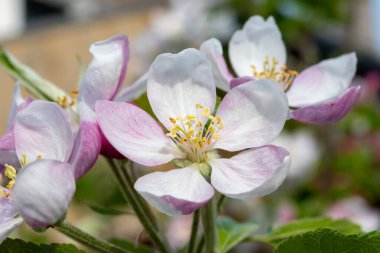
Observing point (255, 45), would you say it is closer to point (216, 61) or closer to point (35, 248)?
point (216, 61)

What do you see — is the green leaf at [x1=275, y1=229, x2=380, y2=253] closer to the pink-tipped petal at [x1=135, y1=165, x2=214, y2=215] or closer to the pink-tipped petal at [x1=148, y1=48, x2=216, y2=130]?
the pink-tipped petal at [x1=135, y1=165, x2=214, y2=215]

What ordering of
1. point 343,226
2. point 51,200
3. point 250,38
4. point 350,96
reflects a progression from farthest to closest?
point 250,38
point 343,226
point 350,96
point 51,200

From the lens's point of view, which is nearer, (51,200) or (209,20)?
(51,200)

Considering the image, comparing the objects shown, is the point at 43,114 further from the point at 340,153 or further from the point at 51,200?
the point at 340,153

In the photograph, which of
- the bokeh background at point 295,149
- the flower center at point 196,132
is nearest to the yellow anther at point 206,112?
the flower center at point 196,132

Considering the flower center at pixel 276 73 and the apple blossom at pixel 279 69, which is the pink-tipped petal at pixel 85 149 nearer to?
the apple blossom at pixel 279 69

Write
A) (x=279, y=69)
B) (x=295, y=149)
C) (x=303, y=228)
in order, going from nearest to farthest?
1. (x=303, y=228)
2. (x=279, y=69)
3. (x=295, y=149)

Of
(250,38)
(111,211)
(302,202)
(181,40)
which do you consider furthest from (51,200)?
(181,40)

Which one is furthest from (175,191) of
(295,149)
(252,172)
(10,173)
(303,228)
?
(295,149)

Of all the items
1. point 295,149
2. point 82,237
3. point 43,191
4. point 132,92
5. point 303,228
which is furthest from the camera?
point 295,149
